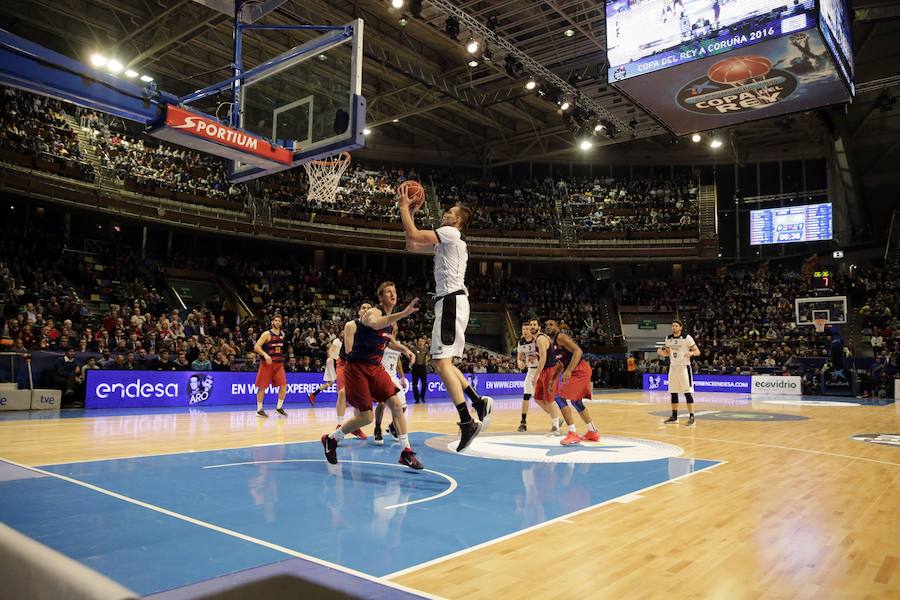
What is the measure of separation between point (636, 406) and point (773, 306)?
16.0 metres

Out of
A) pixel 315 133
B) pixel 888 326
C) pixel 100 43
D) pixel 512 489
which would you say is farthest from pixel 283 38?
pixel 888 326

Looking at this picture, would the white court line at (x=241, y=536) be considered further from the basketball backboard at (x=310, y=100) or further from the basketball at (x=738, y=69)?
the basketball at (x=738, y=69)

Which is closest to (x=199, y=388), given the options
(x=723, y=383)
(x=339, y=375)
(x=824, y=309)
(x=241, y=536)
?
(x=339, y=375)

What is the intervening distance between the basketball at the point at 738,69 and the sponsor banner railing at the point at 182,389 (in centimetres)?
1203

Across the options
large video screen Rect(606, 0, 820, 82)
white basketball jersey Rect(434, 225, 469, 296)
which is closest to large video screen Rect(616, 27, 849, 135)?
large video screen Rect(606, 0, 820, 82)

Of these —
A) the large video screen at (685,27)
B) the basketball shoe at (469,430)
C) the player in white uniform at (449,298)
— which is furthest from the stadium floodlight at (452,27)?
the basketball shoe at (469,430)

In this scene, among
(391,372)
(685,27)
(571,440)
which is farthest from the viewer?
(685,27)

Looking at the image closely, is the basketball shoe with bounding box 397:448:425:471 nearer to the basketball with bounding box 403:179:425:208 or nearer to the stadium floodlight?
the basketball with bounding box 403:179:425:208

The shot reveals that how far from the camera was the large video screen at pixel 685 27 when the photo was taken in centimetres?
1048

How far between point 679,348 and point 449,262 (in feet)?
26.8

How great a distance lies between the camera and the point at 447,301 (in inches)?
208

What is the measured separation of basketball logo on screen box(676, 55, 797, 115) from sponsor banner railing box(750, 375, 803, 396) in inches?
560

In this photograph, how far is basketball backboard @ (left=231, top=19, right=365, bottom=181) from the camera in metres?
7.97

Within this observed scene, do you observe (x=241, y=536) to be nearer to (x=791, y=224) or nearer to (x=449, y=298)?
(x=449, y=298)
